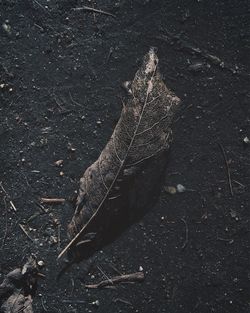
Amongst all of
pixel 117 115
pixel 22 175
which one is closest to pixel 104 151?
pixel 117 115

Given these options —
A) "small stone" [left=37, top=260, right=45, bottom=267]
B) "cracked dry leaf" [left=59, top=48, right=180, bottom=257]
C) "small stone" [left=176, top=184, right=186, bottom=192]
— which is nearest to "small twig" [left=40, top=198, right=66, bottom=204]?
"cracked dry leaf" [left=59, top=48, right=180, bottom=257]

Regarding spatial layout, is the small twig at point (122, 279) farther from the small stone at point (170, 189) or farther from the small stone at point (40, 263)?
the small stone at point (170, 189)

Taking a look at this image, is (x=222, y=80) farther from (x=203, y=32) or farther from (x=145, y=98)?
(x=145, y=98)

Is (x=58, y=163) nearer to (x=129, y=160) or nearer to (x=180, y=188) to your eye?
(x=129, y=160)

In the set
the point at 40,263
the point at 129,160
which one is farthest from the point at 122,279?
the point at 129,160

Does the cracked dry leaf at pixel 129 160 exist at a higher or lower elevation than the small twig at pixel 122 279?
higher

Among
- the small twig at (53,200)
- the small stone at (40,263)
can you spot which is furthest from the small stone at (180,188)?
the small stone at (40,263)
